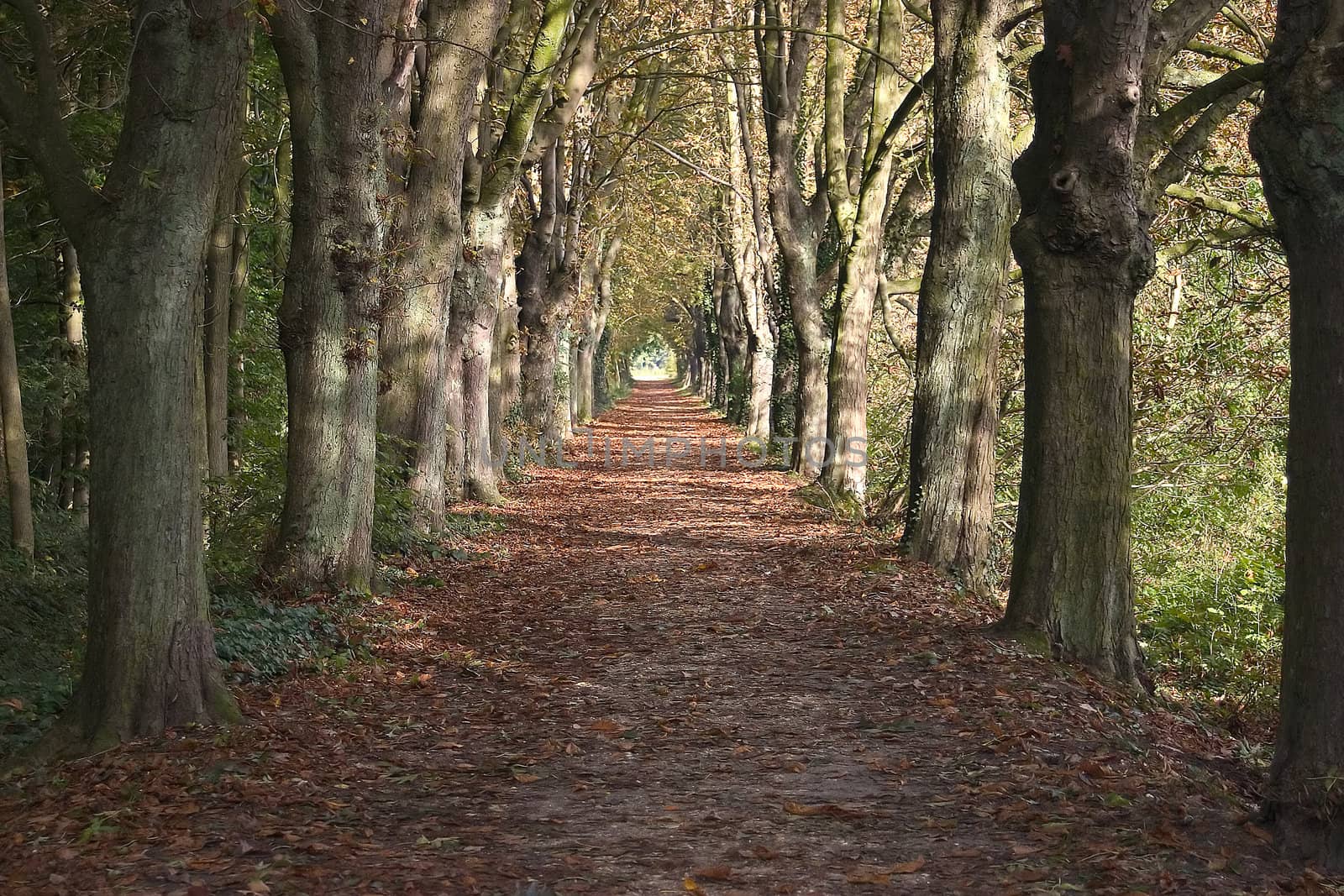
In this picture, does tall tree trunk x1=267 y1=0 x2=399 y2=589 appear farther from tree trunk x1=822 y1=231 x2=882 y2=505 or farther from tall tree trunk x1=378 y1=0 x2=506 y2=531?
tree trunk x1=822 y1=231 x2=882 y2=505

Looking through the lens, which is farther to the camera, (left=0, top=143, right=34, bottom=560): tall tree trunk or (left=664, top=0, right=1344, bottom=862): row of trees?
(left=0, top=143, right=34, bottom=560): tall tree trunk

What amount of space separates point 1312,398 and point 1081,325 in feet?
10.3

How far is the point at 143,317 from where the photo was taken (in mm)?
6176

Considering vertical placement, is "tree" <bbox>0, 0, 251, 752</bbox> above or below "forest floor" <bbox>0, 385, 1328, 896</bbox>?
above

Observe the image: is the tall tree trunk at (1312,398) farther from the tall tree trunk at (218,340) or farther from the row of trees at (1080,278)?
the tall tree trunk at (218,340)

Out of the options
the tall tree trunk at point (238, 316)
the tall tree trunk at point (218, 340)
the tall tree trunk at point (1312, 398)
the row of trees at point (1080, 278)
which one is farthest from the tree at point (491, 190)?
the tall tree trunk at point (1312, 398)

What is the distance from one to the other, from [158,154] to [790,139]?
16.2m

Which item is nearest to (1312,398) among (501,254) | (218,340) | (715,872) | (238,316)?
(715,872)

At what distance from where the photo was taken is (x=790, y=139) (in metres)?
21.2

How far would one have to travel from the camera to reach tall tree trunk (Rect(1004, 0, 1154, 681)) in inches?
308

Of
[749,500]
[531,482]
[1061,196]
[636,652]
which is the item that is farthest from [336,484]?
[531,482]

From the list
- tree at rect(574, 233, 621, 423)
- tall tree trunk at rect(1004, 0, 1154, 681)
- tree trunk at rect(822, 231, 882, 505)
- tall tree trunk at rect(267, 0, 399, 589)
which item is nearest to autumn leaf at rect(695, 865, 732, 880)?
Result: tall tree trunk at rect(1004, 0, 1154, 681)

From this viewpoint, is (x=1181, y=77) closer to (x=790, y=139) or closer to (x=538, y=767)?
(x=538, y=767)

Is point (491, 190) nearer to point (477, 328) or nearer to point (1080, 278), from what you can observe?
point (477, 328)
